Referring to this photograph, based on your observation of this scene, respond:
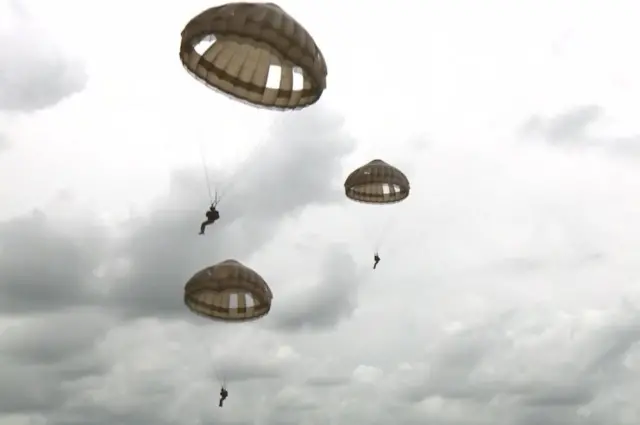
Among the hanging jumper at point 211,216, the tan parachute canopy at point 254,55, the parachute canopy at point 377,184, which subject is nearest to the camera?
the tan parachute canopy at point 254,55

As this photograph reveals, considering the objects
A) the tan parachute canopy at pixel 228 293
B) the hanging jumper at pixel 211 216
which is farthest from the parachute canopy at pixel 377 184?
the hanging jumper at pixel 211 216

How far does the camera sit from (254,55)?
34.3 metres

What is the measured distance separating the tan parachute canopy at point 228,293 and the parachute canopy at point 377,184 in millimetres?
12462

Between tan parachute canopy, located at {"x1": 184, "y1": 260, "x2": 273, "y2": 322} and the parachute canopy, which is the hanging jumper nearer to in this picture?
tan parachute canopy, located at {"x1": 184, "y1": 260, "x2": 273, "y2": 322}

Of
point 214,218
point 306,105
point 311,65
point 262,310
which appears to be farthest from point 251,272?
point 311,65

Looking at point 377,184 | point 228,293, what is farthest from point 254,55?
point 377,184

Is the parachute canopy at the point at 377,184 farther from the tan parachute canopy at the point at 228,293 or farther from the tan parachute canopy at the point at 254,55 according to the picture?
the tan parachute canopy at the point at 254,55

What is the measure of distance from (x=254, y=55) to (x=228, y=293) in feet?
47.6

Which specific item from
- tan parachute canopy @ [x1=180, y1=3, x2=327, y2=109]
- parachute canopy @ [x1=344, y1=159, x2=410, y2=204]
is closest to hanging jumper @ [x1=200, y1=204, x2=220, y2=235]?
tan parachute canopy @ [x1=180, y1=3, x2=327, y2=109]

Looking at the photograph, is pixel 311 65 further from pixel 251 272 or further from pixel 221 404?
pixel 221 404

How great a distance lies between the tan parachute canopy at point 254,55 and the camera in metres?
29.4

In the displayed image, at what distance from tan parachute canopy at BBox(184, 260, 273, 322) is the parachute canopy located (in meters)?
12.5

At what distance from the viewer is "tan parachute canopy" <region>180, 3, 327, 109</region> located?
29375 mm

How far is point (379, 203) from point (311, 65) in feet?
94.2
